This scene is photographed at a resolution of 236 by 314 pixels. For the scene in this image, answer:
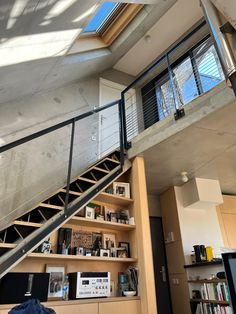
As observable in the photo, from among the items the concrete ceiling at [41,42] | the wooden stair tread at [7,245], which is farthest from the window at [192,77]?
the wooden stair tread at [7,245]

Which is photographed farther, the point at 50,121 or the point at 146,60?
the point at 146,60

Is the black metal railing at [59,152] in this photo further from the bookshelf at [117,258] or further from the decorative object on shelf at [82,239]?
the decorative object on shelf at [82,239]

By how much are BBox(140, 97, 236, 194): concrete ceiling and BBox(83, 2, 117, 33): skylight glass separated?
3296mm

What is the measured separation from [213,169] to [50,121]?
3046 mm

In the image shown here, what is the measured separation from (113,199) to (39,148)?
1.54 m

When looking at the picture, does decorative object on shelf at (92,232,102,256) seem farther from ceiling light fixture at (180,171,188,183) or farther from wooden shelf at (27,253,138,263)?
ceiling light fixture at (180,171,188,183)

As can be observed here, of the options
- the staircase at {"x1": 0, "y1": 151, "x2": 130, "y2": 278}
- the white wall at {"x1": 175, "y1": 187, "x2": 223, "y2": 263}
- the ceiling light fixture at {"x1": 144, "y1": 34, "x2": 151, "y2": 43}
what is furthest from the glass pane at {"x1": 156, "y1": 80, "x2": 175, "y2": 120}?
the staircase at {"x1": 0, "y1": 151, "x2": 130, "y2": 278}

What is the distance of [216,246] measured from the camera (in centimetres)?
470

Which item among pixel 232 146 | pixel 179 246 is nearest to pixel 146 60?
pixel 232 146

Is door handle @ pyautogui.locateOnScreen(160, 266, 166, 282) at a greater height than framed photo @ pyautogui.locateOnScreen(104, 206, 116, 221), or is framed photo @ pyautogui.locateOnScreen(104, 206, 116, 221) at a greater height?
framed photo @ pyautogui.locateOnScreen(104, 206, 116, 221)

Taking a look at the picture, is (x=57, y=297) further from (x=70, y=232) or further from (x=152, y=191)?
(x=152, y=191)

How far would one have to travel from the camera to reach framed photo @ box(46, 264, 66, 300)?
271 centimetres

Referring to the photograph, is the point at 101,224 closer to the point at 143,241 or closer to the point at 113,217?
the point at 113,217

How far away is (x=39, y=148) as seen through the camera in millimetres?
4098
